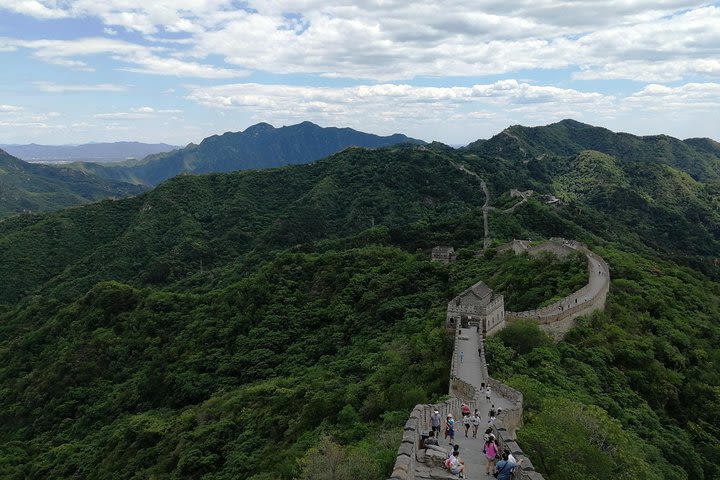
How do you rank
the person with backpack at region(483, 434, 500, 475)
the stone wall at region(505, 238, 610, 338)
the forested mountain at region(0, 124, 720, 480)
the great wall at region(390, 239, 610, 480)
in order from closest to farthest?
the great wall at region(390, 239, 610, 480), the person with backpack at region(483, 434, 500, 475), the forested mountain at region(0, 124, 720, 480), the stone wall at region(505, 238, 610, 338)

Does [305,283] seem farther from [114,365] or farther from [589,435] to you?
[589,435]

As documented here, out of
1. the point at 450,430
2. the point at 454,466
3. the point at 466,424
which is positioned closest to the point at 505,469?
the point at 454,466

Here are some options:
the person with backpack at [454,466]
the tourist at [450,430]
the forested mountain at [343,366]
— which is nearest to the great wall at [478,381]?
the person with backpack at [454,466]

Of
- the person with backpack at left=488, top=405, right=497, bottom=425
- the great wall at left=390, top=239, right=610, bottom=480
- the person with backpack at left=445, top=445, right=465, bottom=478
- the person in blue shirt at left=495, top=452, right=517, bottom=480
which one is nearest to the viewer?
the person in blue shirt at left=495, top=452, right=517, bottom=480

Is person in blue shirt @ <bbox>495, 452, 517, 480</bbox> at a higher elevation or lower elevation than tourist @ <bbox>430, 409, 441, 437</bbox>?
higher

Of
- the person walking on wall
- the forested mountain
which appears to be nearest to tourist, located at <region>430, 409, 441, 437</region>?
the person walking on wall

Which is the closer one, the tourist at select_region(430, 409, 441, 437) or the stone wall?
the tourist at select_region(430, 409, 441, 437)

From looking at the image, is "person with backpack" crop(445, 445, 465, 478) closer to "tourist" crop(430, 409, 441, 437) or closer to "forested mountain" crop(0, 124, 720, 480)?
"forested mountain" crop(0, 124, 720, 480)
